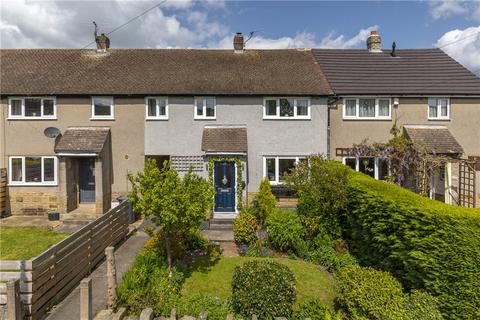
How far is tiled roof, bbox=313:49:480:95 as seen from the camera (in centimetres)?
1502

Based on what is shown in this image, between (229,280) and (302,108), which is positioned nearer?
(229,280)

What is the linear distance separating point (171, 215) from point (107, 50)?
1505 cm

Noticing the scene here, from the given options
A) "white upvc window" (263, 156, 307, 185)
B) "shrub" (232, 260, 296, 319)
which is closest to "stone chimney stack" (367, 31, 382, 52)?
"white upvc window" (263, 156, 307, 185)

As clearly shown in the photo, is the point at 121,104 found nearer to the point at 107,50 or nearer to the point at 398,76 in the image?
the point at 107,50

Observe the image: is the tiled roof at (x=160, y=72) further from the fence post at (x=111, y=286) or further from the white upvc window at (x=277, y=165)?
the fence post at (x=111, y=286)

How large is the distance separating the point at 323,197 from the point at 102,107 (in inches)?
467

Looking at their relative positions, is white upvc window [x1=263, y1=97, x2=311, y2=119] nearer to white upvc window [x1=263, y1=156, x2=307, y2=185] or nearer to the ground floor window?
white upvc window [x1=263, y1=156, x2=307, y2=185]

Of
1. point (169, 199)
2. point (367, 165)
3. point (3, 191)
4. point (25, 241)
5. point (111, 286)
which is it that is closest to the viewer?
point (111, 286)

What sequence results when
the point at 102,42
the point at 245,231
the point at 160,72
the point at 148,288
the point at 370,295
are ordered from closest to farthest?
the point at 370,295, the point at 148,288, the point at 245,231, the point at 160,72, the point at 102,42

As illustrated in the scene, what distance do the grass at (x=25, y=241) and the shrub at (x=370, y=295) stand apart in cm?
1002

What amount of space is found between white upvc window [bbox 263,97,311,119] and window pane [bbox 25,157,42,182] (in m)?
11.9

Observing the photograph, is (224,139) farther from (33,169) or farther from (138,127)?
(33,169)

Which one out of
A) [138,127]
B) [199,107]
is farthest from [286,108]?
[138,127]

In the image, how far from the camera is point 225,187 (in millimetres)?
13828
